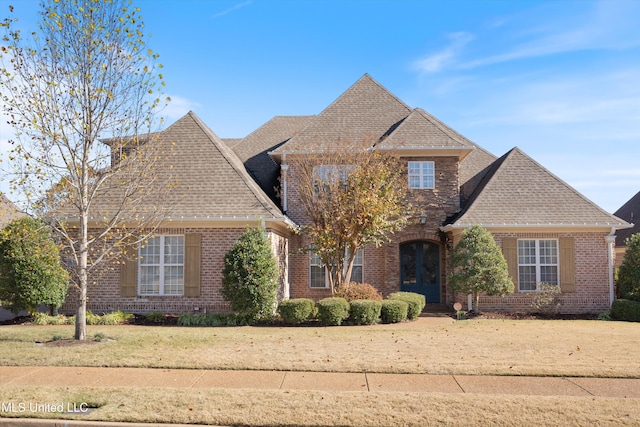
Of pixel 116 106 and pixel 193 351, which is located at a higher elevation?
pixel 116 106

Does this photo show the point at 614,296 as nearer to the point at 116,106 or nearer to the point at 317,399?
the point at 317,399

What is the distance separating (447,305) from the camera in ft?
64.0

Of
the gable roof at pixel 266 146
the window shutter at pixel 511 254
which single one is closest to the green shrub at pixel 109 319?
the gable roof at pixel 266 146

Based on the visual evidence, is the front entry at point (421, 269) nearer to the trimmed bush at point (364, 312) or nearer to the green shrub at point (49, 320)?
the trimmed bush at point (364, 312)

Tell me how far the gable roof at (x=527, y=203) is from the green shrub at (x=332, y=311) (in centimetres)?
547

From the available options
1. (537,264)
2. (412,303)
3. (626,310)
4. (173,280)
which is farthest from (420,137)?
(173,280)

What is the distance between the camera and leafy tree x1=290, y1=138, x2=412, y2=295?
1633cm

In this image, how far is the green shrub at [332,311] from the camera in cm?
1416

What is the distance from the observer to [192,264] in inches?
643

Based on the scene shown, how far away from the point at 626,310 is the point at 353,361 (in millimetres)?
11450

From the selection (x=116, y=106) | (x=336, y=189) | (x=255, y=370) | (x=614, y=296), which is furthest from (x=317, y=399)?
(x=614, y=296)

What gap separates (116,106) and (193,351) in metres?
5.47

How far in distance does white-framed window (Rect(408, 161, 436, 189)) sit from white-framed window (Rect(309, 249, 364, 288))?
322 cm

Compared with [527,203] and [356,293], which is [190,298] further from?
[527,203]
